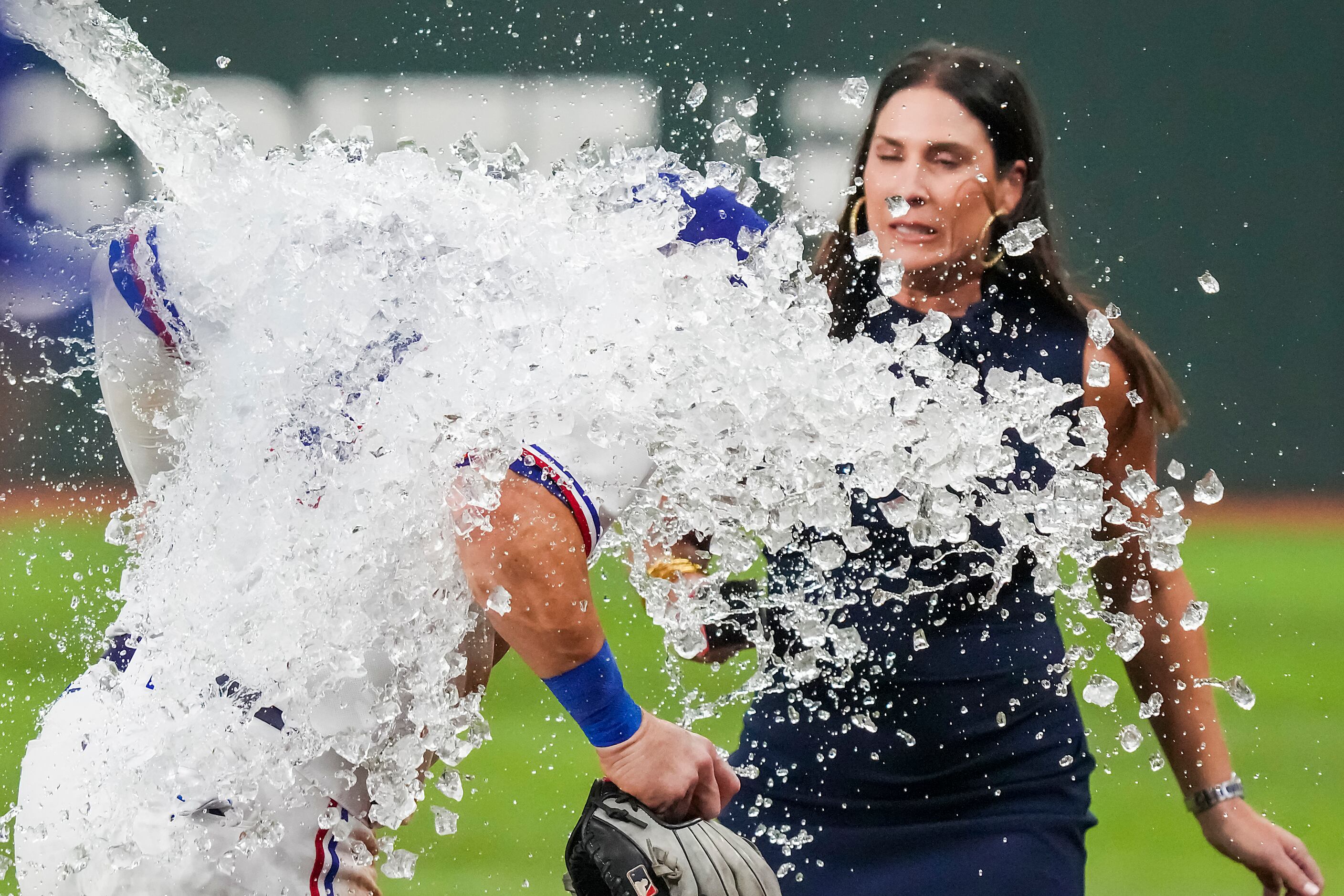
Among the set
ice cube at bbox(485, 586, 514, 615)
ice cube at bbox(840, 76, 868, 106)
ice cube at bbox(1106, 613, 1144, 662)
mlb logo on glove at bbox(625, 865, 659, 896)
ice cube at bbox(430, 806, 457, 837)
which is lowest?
mlb logo on glove at bbox(625, 865, 659, 896)

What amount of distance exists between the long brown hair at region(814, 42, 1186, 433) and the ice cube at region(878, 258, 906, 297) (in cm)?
5

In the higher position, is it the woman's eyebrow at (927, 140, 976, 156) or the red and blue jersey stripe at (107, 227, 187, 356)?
the woman's eyebrow at (927, 140, 976, 156)

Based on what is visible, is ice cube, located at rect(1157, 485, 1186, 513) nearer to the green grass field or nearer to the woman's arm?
the woman's arm

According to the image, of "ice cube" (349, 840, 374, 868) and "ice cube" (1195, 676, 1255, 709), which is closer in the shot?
"ice cube" (349, 840, 374, 868)

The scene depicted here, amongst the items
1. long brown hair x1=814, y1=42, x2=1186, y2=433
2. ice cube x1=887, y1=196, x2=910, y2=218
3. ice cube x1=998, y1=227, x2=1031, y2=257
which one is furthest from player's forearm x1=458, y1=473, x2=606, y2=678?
ice cube x1=998, y1=227, x2=1031, y2=257

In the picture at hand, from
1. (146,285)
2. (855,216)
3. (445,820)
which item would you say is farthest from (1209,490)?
(146,285)

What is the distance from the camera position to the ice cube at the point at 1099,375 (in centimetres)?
225

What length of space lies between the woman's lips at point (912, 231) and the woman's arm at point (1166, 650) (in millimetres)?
322

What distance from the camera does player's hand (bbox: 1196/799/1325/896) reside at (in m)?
2.20

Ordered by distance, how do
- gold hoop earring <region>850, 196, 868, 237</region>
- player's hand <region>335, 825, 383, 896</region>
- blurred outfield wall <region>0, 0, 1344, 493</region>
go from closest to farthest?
player's hand <region>335, 825, 383, 896</region>, gold hoop earring <region>850, 196, 868, 237</region>, blurred outfield wall <region>0, 0, 1344, 493</region>

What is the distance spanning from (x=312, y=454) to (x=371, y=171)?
0.40 meters

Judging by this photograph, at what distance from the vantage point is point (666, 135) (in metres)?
7.75

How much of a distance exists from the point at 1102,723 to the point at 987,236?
166 inches

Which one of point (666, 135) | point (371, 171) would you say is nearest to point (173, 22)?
point (666, 135)
